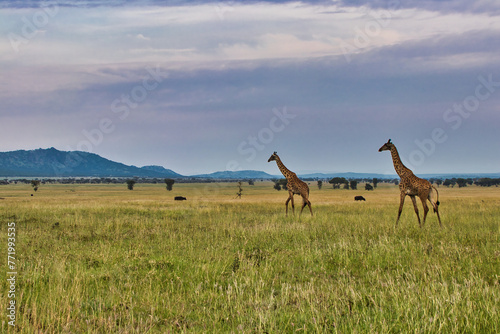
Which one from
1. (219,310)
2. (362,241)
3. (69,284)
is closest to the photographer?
(219,310)

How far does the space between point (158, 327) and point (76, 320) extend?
107 centimetres

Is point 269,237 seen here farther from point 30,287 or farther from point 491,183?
point 491,183

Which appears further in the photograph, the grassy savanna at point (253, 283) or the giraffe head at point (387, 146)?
the giraffe head at point (387, 146)

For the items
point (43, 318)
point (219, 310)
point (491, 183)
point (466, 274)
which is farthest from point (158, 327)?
point (491, 183)

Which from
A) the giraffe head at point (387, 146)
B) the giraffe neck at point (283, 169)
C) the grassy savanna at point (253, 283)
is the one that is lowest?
the grassy savanna at point (253, 283)

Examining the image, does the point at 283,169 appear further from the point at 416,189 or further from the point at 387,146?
the point at 416,189

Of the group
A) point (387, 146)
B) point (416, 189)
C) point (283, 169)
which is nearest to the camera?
point (416, 189)

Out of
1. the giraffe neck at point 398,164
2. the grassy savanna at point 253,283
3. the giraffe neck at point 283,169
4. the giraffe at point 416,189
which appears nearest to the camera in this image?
the grassy savanna at point 253,283

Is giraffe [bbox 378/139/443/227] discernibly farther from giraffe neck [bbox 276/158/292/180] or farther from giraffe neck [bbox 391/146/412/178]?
giraffe neck [bbox 276/158/292/180]

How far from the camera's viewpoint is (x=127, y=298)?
6.33 meters

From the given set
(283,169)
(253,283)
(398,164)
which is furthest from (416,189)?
(253,283)

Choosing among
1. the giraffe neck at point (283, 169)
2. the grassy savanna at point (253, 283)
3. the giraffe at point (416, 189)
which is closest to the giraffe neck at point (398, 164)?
the giraffe at point (416, 189)

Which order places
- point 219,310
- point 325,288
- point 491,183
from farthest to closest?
point 491,183
point 325,288
point 219,310

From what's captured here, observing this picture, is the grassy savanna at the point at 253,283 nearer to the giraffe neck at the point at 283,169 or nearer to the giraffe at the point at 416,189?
the giraffe at the point at 416,189
